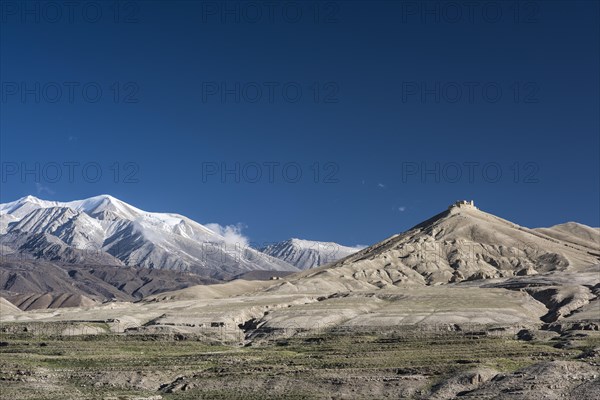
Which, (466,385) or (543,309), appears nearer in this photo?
(466,385)

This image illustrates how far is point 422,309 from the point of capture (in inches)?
5276

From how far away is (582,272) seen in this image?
177 meters

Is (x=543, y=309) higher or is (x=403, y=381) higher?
(x=543, y=309)

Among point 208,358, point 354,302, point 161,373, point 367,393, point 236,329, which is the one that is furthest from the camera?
point 354,302

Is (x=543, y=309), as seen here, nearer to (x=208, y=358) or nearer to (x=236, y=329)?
(x=236, y=329)

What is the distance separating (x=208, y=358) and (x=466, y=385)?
1365 inches

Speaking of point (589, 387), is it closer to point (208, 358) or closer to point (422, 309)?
point (208, 358)

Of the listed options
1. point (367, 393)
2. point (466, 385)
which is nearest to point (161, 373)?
point (367, 393)

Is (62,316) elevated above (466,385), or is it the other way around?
(62,316)

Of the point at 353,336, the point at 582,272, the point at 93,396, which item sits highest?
the point at 582,272

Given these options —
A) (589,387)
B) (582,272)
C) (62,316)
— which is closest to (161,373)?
(589,387)

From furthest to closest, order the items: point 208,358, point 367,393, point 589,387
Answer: point 208,358
point 367,393
point 589,387

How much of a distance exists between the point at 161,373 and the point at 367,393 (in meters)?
23.9

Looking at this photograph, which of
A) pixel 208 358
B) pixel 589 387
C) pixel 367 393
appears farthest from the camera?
pixel 208 358
